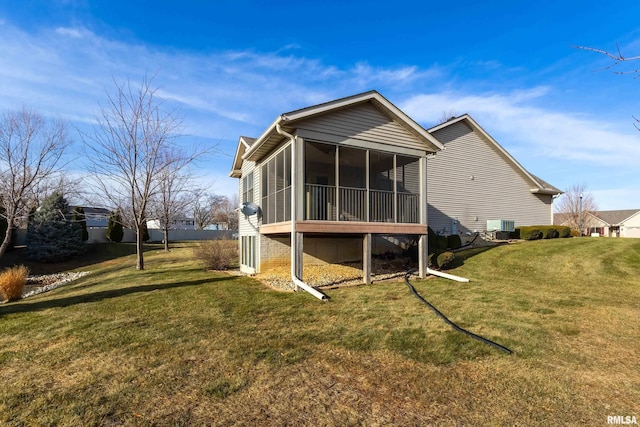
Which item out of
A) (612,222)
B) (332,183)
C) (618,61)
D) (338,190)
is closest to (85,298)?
(338,190)

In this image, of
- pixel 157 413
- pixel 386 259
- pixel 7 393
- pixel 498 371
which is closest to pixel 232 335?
pixel 157 413

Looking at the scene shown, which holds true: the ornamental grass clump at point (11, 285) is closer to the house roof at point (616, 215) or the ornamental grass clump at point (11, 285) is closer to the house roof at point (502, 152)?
the house roof at point (502, 152)

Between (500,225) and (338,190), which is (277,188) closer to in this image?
(338,190)

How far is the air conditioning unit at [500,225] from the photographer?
1731 cm

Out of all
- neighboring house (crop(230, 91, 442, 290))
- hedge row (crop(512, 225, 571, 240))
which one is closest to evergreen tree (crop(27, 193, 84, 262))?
neighboring house (crop(230, 91, 442, 290))

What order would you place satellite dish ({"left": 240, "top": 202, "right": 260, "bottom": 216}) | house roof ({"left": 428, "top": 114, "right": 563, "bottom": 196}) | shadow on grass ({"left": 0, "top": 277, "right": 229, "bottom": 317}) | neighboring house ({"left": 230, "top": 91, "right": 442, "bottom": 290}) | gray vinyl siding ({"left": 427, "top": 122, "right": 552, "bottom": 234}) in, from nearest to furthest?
shadow on grass ({"left": 0, "top": 277, "right": 229, "bottom": 317}) < neighboring house ({"left": 230, "top": 91, "right": 442, "bottom": 290}) < satellite dish ({"left": 240, "top": 202, "right": 260, "bottom": 216}) < gray vinyl siding ({"left": 427, "top": 122, "right": 552, "bottom": 234}) < house roof ({"left": 428, "top": 114, "right": 563, "bottom": 196})

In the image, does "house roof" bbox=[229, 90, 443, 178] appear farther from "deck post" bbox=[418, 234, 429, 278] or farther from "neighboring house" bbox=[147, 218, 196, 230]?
"neighboring house" bbox=[147, 218, 196, 230]

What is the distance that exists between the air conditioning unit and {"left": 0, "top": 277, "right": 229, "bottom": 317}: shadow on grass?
1361 centimetres

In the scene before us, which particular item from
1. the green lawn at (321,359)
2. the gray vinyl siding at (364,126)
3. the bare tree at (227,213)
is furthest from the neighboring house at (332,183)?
the bare tree at (227,213)

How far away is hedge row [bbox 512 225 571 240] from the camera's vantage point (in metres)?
17.6

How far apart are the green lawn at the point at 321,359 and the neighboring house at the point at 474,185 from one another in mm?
8447

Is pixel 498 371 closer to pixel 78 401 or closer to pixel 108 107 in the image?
pixel 78 401

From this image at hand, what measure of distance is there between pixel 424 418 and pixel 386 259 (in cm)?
1007

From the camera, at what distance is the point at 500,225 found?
1727 centimetres
